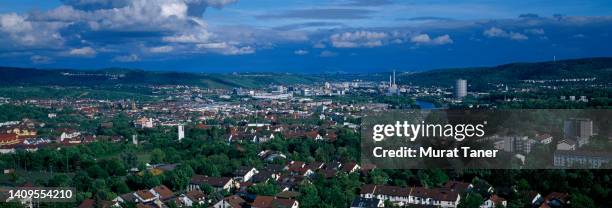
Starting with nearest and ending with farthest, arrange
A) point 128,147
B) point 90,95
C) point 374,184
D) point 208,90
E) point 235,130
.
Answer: point 374,184 → point 128,147 → point 235,130 → point 90,95 → point 208,90

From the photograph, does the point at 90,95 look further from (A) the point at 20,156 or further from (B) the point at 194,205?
(B) the point at 194,205

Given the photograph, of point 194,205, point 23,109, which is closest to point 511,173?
point 194,205

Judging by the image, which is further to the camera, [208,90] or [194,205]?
[208,90]

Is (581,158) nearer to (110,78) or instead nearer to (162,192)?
(162,192)

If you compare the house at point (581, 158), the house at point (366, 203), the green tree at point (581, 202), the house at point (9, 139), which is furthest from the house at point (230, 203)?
the house at point (9, 139)

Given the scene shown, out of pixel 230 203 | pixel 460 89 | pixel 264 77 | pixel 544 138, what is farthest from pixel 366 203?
pixel 264 77

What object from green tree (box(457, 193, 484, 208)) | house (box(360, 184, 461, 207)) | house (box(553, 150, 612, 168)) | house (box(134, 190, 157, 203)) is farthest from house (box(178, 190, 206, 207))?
house (box(553, 150, 612, 168))
